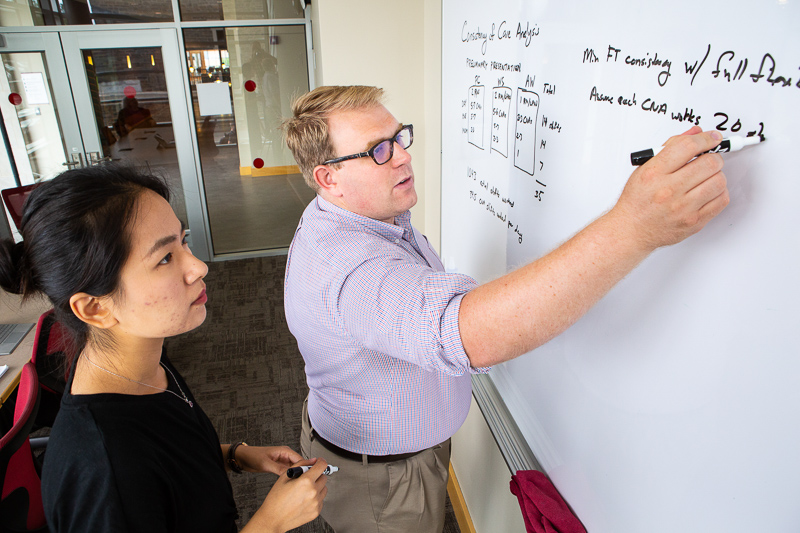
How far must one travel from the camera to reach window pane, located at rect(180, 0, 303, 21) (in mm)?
4629

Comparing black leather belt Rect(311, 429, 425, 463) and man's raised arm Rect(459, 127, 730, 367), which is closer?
man's raised arm Rect(459, 127, 730, 367)

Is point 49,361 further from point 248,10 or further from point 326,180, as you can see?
point 248,10

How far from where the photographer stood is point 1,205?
464cm

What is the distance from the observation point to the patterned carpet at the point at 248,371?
2.69 m

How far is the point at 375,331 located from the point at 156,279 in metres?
0.45

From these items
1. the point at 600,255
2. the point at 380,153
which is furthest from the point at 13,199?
the point at 600,255

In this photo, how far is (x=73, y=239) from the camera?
88 cm

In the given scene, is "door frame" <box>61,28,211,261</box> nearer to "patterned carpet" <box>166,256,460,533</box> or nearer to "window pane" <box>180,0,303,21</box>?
"window pane" <box>180,0,303,21</box>

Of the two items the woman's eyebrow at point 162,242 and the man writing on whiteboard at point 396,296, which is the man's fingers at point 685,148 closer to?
the man writing on whiteboard at point 396,296

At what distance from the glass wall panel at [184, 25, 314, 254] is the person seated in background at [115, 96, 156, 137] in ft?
1.62

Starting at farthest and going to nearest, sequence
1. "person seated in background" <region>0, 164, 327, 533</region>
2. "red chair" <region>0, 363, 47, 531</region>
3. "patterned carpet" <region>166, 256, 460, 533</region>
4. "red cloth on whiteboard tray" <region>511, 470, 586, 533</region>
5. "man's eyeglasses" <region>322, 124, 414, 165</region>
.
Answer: "patterned carpet" <region>166, 256, 460, 533</region>
"red chair" <region>0, 363, 47, 531</region>
"man's eyeglasses" <region>322, 124, 414, 165</region>
"red cloth on whiteboard tray" <region>511, 470, 586, 533</region>
"person seated in background" <region>0, 164, 327, 533</region>

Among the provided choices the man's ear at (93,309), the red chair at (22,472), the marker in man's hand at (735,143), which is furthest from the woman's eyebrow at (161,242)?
the red chair at (22,472)

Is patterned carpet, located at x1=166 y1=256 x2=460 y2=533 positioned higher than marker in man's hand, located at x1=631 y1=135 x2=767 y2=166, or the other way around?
marker in man's hand, located at x1=631 y1=135 x2=767 y2=166

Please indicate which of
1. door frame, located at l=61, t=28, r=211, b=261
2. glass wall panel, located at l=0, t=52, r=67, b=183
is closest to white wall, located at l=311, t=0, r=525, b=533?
door frame, located at l=61, t=28, r=211, b=261
